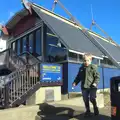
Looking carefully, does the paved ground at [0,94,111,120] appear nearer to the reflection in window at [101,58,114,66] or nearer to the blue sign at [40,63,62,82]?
the blue sign at [40,63,62,82]

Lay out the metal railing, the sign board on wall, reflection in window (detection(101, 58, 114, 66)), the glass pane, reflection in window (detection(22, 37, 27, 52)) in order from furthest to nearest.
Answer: reflection in window (detection(22, 37, 27, 52)) → reflection in window (detection(101, 58, 114, 66)) → the glass pane → the sign board on wall → the metal railing

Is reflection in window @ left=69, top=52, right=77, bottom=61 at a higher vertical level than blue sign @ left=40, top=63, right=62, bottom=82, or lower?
higher

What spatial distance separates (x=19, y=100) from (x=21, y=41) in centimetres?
839

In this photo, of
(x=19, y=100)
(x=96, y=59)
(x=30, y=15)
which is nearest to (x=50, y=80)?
(x=19, y=100)

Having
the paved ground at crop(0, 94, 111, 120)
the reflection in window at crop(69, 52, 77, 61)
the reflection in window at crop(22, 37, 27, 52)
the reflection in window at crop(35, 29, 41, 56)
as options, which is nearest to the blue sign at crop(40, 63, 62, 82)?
the reflection in window at crop(69, 52, 77, 61)

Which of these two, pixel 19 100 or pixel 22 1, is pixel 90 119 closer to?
pixel 19 100

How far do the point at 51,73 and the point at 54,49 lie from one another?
2.88 m

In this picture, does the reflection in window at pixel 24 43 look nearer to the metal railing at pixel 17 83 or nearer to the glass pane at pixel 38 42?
the glass pane at pixel 38 42

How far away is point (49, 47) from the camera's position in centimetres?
1449

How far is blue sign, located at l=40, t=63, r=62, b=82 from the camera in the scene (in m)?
11.0

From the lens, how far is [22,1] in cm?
1466

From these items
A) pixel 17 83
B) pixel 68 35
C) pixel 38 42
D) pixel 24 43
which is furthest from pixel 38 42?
pixel 17 83

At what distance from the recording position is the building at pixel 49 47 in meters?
11.2

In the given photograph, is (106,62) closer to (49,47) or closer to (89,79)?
(49,47)
